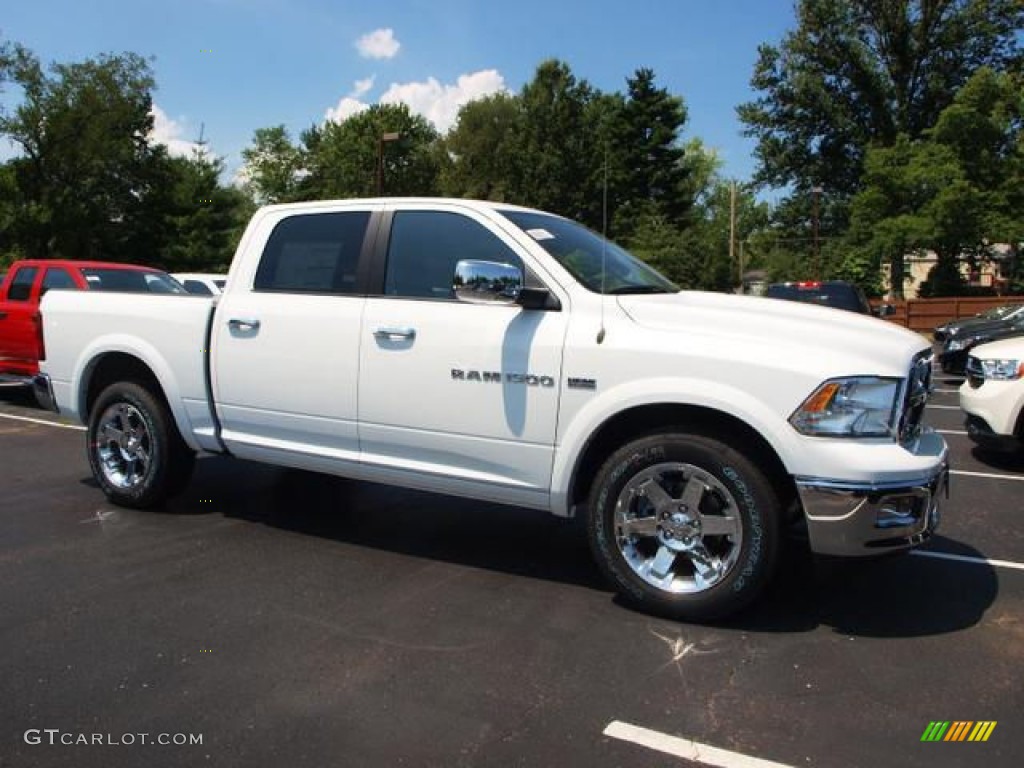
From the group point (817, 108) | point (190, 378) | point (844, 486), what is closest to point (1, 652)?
point (190, 378)

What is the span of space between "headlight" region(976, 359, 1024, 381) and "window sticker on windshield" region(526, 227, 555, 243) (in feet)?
15.5

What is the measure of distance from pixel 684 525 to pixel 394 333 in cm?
179

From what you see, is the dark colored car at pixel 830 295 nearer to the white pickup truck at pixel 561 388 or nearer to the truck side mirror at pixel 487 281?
the white pickup truck at pixel 561 388

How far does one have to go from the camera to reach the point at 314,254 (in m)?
5.01

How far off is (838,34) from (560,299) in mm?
45859

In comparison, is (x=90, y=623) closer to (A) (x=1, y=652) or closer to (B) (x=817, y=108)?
(A) (x=1, y=652)

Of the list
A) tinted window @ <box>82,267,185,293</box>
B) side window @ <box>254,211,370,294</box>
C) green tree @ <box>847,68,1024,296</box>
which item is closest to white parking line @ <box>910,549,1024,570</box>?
side window @ <box>254,211,370,294</box>

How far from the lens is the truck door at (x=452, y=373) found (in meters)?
4.16

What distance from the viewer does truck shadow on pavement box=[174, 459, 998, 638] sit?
4.04m

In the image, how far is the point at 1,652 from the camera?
359 cm

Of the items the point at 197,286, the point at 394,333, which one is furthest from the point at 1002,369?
the point at 197,286

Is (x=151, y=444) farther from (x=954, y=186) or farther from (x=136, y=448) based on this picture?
(x=954, y=186)

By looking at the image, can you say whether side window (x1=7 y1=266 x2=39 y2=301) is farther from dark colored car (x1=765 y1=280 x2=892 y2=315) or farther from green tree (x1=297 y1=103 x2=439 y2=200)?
green tree (x1=297 y1=103 x2=439 y2=200)

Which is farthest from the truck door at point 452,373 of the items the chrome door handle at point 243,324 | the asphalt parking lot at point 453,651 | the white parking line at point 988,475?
the white parking line at point 988,475
